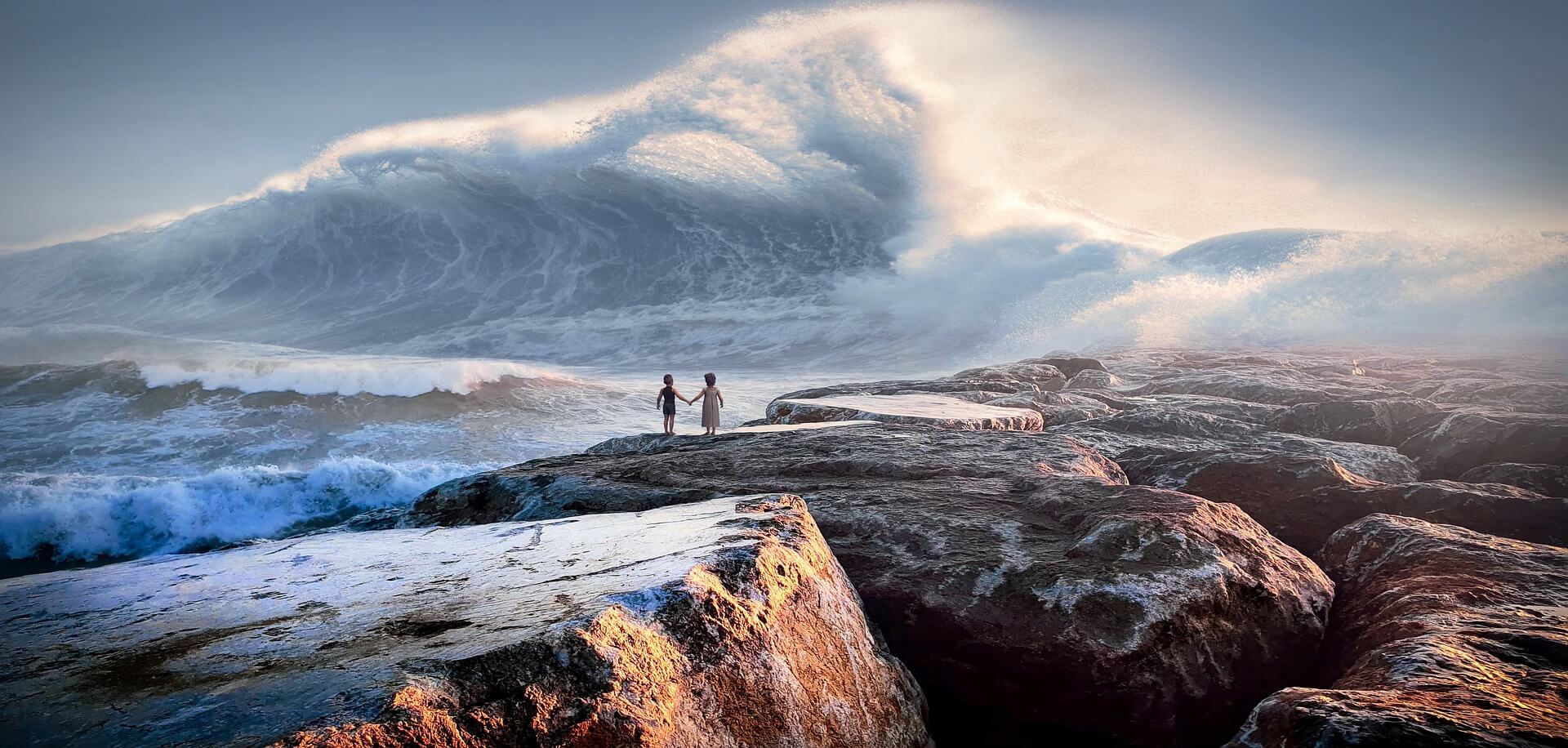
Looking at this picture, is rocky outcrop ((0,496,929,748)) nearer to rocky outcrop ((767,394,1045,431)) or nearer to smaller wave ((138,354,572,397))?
rocky outcrop ((767,394,1045,431))

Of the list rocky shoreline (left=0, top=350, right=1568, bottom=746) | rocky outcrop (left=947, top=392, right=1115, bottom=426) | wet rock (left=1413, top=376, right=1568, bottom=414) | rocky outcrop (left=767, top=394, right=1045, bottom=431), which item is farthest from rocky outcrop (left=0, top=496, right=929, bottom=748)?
wet rock (left=1413, top=376, right=1568, bottom=414)

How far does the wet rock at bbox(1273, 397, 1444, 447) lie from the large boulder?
4.32m

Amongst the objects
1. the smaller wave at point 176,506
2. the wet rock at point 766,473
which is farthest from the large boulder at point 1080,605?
the smaller wave at point 176,506

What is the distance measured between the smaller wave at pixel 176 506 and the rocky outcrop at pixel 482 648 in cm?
491

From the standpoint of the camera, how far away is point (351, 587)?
A: 7.41ft

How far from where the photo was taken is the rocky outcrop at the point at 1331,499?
3811mm

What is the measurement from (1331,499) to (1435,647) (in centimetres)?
206

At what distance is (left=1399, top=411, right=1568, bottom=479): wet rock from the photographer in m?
5.31

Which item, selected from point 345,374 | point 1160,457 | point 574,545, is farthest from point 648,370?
point 574,545

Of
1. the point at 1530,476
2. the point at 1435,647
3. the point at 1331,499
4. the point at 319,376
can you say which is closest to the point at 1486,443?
the point at 1530,476

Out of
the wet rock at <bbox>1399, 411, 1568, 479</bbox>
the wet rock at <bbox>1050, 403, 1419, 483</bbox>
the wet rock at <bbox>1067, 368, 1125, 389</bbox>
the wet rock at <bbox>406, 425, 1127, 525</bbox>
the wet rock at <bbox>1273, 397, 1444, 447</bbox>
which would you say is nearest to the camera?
the wet rock at <bbox>406, 425, 1127, 525</bbox>

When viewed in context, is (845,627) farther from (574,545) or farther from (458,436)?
(458,436)

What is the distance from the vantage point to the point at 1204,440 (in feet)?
20.1

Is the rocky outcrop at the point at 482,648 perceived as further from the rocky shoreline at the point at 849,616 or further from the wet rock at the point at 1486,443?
the wet rock at the point at 1486,443
